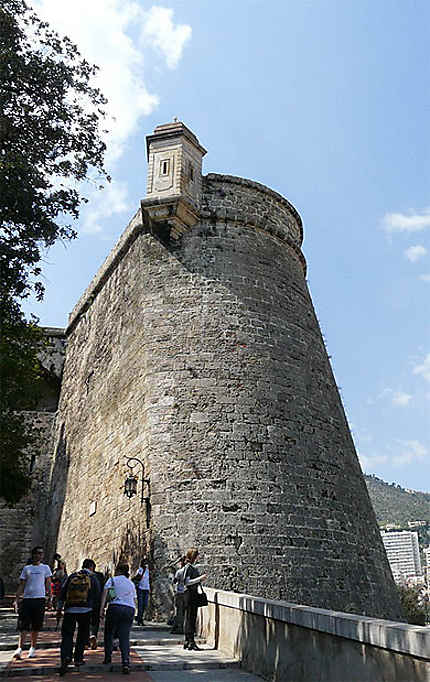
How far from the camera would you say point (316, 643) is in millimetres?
4695

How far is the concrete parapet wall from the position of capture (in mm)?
3520

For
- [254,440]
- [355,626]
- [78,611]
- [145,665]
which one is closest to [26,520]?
[254,440]

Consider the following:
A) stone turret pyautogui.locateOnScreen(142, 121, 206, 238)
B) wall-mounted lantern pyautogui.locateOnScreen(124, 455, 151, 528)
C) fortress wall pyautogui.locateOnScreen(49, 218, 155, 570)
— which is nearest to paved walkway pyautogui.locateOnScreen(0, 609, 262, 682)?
wall-mounted lantern pyautogui.locateOnScreen(124, 455, 151, 528)

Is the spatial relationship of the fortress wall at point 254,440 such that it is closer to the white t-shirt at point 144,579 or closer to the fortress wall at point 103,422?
the white t-shirt at point 144,579

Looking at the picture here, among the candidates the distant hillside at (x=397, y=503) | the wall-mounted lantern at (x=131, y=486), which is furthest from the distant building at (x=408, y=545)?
the wall-mounted lantern at (x=131, y=486)

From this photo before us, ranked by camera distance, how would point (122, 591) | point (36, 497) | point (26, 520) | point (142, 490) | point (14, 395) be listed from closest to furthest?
point (122, 591) → point (142, 490) → point (14, 395) → point (26, 520) → point (36, 497)

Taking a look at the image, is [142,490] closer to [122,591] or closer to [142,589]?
[142,589]

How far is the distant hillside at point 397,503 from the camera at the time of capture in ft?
548

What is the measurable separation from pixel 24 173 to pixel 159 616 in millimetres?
7687

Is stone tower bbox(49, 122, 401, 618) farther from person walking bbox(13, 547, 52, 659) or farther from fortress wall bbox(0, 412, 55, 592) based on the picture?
fortress wall bbox(0, 412, 55, 592)

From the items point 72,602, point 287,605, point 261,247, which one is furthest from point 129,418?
point 287,605

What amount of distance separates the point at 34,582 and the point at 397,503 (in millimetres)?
186764

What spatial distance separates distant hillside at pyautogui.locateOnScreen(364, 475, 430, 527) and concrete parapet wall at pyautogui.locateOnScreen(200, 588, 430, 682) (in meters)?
166

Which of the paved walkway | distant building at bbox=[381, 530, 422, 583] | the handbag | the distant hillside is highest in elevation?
the distant hillside
